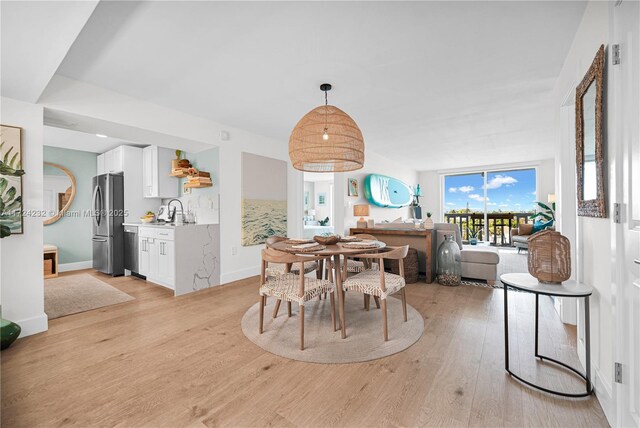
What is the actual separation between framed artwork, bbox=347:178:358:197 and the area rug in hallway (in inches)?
155

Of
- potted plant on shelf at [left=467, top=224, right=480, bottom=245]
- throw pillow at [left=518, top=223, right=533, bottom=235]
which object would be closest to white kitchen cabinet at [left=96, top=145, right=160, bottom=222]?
throw pillow at [left=518, top=223, right=533, bottom=235]

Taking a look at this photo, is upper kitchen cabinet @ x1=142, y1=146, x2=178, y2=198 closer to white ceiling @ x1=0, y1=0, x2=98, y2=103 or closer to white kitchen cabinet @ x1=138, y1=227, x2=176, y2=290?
white kitchen cabinet @ x1=138, y1=227, x2=176, y2=290

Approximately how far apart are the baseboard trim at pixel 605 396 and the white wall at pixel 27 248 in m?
4.04

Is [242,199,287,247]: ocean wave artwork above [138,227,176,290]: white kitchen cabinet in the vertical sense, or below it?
above

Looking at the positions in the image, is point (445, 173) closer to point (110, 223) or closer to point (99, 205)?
point (110, 223)

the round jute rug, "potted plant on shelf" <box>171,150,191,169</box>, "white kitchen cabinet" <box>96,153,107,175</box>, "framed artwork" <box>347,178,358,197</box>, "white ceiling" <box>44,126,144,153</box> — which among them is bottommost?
the round jute rug

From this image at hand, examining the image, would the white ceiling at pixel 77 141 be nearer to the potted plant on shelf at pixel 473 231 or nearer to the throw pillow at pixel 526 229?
the throw pillow at pixel 526 229

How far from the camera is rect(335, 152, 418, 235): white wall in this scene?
5523 millimetres

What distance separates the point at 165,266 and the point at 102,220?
202cm

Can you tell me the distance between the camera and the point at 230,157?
4.15m

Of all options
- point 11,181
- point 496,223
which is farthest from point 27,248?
point 496,223

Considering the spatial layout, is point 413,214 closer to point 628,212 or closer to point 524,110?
point 524,110

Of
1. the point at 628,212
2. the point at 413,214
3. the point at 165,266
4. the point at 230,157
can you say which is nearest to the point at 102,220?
the point at 165,266

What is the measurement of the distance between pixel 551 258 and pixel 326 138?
1.73 m
